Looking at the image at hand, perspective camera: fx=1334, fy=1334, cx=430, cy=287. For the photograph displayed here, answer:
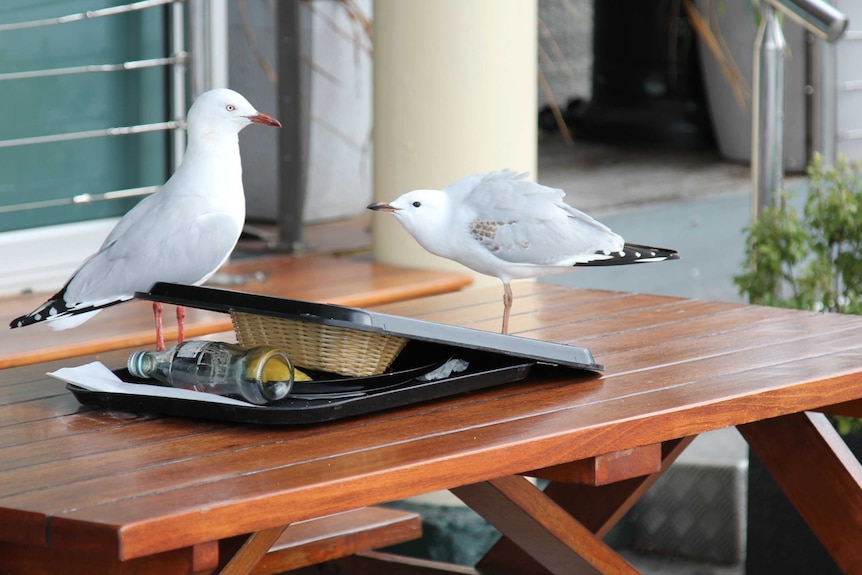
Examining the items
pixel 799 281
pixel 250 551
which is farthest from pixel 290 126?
pixel 250 551

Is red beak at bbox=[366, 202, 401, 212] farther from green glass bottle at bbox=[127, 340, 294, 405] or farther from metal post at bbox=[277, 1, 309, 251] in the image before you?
metal post at bbox=[277, 1, 309, 251]

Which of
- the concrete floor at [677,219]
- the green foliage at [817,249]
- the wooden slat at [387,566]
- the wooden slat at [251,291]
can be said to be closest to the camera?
the wooden slat at [387,566]

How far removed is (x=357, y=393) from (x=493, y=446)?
0.67 ft

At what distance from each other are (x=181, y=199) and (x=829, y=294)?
1658mm

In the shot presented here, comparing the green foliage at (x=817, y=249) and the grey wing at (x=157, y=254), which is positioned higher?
the grey wing at (x=157, y=254)

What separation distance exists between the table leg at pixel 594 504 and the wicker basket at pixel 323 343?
0.70m

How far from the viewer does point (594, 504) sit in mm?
2170

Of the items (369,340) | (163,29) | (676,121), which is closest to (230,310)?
(369,340)

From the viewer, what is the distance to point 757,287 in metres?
2.90

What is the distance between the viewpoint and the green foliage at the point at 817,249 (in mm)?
2811

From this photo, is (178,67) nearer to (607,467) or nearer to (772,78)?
(772,78)

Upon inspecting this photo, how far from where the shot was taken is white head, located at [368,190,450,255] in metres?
1.64

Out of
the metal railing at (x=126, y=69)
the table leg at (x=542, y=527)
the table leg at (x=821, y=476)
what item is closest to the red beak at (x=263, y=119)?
the table leg at (x=542, y=527)

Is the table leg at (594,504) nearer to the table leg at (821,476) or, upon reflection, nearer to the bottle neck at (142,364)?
the table leg at (821,476)
